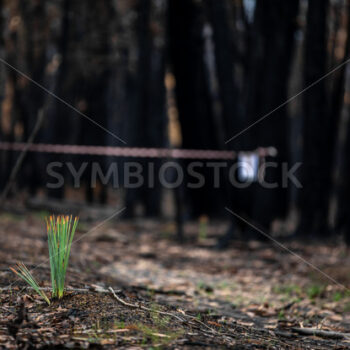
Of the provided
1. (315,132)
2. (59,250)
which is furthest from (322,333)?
(315,132)

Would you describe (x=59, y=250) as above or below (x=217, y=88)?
below

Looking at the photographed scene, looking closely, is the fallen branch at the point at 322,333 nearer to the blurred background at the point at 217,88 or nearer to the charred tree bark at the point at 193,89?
the blurred background at the point at 217,88

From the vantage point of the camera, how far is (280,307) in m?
4.51

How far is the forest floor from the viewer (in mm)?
2764

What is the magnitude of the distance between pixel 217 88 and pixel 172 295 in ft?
15.5

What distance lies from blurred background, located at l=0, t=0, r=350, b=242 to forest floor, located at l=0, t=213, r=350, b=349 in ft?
4.16

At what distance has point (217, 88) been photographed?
28.8 ft

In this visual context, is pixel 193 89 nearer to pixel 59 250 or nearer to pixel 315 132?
pixel 315 132

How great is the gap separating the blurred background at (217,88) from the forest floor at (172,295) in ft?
4.16

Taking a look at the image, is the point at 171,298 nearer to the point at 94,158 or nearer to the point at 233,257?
the point at 233,257

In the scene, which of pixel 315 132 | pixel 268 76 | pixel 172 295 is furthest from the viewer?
pixel 315 132

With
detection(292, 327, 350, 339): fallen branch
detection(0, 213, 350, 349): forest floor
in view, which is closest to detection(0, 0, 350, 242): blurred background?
detection(0, 213, 350, 349): forest floor

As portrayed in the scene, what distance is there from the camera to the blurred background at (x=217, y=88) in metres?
8.18

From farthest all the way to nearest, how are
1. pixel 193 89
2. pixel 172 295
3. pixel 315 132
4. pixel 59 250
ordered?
1. pixel 193 89
2. pixel 315 132
3. pixel 172 295
4. pixel 59 250
